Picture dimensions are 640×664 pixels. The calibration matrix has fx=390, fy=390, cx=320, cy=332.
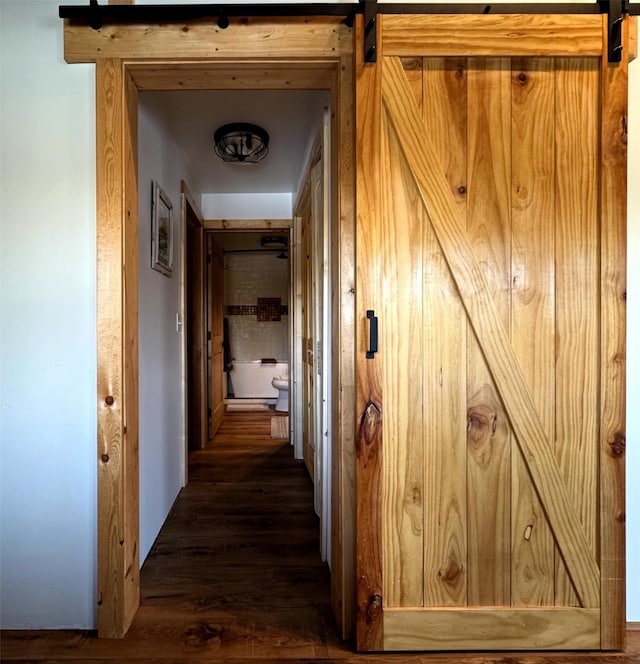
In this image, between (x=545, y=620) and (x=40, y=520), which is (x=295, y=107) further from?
(x=545, y=620)

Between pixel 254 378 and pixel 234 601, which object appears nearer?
pixel 234 601

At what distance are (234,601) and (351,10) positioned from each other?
2249 millimetres

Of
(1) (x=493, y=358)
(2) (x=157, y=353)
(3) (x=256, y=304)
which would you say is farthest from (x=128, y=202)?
(3) (x=256, y=304)

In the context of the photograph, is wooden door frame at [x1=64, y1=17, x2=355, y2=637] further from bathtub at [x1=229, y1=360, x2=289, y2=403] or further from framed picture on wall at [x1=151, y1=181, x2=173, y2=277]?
bathtub at [x1=229, y1=360, x2=289, y2=403]

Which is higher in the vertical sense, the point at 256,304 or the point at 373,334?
the point at 256,304

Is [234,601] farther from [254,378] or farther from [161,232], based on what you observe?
[254,378]

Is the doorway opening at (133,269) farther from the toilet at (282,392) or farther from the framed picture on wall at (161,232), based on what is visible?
the toilet at (282,392)

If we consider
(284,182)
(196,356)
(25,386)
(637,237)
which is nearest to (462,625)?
(637,237)

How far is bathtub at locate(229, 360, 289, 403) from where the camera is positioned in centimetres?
559

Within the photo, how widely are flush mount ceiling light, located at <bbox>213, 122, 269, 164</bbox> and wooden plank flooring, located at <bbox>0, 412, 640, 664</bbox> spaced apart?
7.42ft

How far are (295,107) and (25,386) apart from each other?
1900 mm

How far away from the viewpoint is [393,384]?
4.42ft

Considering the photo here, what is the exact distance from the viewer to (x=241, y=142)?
2475mm

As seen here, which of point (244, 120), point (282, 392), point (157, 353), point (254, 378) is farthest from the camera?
point (254, 378)
